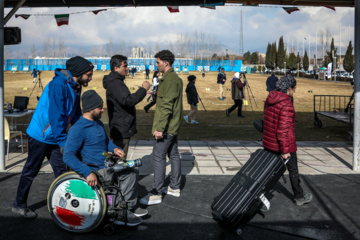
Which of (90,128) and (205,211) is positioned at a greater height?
(90,128)

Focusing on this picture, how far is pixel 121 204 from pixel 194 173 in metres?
2.68

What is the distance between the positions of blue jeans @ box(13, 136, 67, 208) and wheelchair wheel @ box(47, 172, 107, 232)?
1.91 ft

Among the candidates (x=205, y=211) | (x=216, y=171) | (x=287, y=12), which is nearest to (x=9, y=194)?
(x=205, y=211)

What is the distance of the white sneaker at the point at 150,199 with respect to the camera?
4.89 m

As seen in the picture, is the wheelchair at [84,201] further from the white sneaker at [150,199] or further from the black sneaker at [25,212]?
the white sneaker at [150,199]

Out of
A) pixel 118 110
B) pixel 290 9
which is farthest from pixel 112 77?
pixel 290 9

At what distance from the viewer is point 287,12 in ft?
25.1

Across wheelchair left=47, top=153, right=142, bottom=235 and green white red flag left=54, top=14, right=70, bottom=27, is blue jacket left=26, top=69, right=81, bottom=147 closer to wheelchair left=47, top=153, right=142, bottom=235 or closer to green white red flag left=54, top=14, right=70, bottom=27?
wheelchair left=47, top=153, right=142, bottom=235

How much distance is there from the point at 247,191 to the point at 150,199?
4.75ft

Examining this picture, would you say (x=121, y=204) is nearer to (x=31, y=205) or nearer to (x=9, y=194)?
(x=31, y=205)

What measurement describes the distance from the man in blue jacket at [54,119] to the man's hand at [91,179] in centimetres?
53

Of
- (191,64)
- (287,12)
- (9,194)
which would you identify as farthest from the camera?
(191,64)

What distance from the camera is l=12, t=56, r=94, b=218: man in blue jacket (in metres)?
3.99

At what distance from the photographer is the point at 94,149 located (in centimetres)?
393
